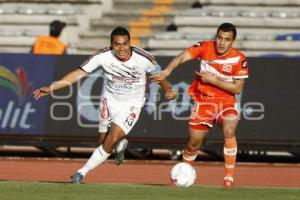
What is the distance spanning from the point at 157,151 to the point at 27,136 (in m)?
3.10

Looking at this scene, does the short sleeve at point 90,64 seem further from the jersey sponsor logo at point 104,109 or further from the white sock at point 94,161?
the white sock at point 94,161

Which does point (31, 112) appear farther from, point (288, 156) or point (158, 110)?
point (288, 156)

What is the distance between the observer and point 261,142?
2052cm

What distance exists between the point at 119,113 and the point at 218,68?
4.74 ft

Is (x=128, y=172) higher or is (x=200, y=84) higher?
(x=200, y=84)

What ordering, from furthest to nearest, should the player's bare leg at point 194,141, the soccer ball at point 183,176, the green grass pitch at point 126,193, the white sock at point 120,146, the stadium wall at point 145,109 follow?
the stadium wall at point 145,109, the white sock at point 120,146, the player's bare leg at point 194,141, the soccer ball at point 183,176, the green grass pitch at point 126,193

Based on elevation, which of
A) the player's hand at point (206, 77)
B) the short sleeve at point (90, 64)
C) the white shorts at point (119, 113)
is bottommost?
the white shorts at point (119, 113)

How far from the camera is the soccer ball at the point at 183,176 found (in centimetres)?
1373

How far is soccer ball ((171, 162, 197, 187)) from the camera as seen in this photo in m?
13.7

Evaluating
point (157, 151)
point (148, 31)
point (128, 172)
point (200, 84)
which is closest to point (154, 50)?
point (148, 31)

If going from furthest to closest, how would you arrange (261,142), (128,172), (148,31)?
(148,31) → (261,142) → (128,172)

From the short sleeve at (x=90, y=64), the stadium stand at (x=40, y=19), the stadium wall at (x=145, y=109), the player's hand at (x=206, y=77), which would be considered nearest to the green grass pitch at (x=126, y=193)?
the player's hand at (x=206, y=77)

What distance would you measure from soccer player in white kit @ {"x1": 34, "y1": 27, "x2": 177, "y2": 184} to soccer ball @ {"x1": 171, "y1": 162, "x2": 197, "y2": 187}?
0.98 m

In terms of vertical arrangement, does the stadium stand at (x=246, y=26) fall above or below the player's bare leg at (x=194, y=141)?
above
